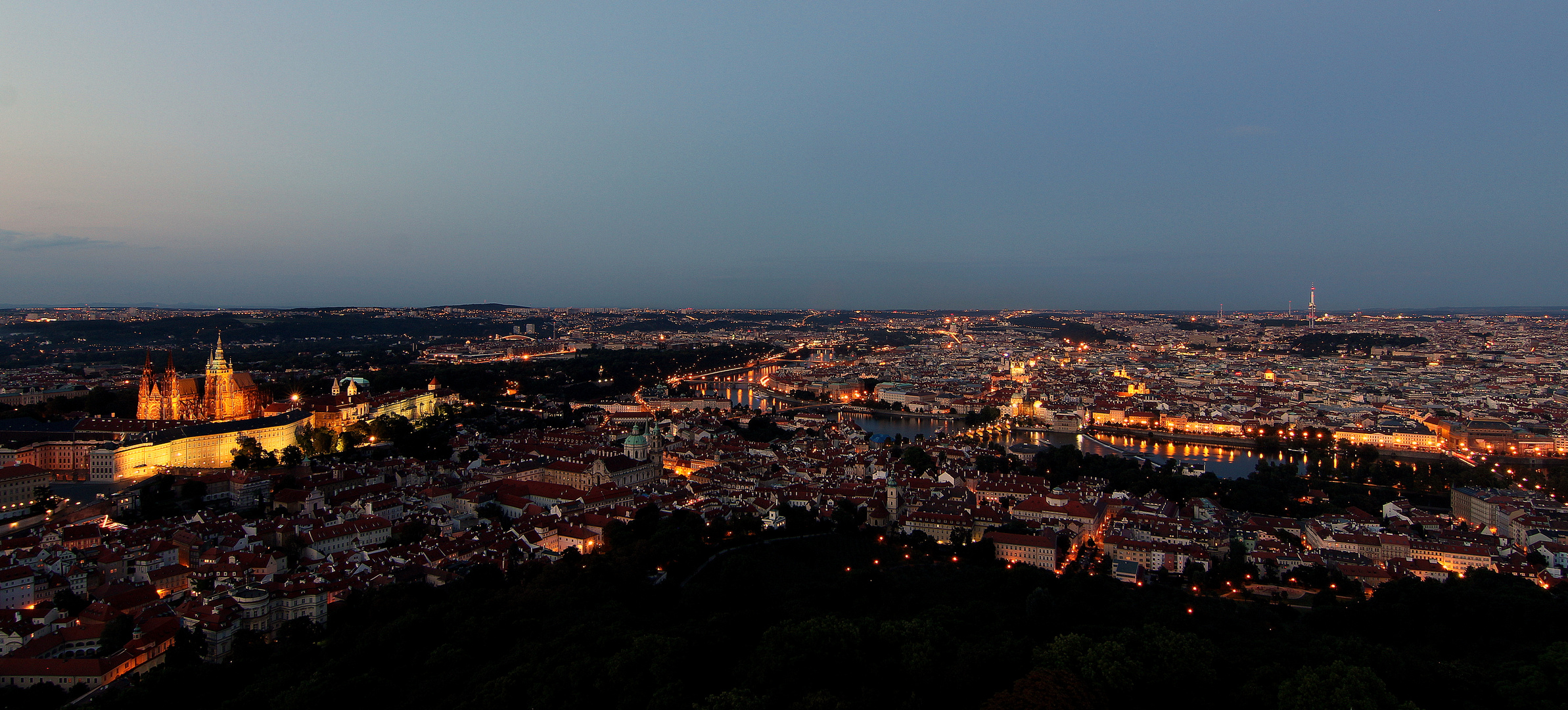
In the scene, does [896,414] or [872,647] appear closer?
[872,647]

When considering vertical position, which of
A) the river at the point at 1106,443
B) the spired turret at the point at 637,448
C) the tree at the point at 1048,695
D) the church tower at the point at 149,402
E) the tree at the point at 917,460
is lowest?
the river at the point at 1106,443

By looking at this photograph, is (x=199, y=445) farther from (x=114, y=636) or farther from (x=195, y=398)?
(x=114, y=636)

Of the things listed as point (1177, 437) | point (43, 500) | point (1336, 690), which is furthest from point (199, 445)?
point (1177, 437)

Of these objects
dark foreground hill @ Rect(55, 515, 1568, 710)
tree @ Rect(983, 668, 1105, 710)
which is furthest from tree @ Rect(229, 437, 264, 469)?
tree @ Rect(983, 668, 1105, 710)

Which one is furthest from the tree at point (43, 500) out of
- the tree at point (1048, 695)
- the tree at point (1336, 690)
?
the tree at point (1336, 690)

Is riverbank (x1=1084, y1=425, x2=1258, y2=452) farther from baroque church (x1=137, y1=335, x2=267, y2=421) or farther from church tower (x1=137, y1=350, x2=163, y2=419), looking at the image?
church tower (x1=137, y1=350, x2=163, y2=419)

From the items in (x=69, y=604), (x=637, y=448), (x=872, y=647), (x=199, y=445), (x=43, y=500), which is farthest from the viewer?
(x=637, y=448)

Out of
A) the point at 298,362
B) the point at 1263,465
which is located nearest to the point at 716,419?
the point at 1263,465

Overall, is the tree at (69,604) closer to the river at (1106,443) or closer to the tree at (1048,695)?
the tree at (1048,695)

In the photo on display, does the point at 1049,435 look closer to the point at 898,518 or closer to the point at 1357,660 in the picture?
the point at 898,518
